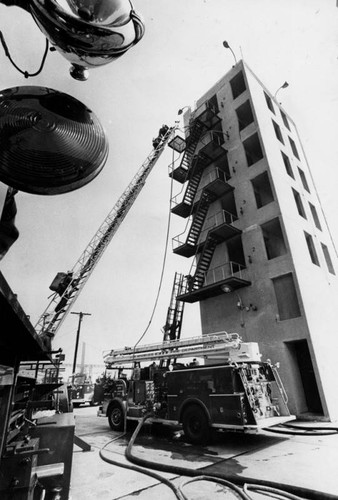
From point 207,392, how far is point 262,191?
12658mm

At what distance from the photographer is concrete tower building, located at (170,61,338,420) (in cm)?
1207

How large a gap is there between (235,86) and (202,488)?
22.5 meters

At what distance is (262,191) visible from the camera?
1703 centimetres

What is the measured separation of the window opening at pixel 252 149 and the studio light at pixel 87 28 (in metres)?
16.7

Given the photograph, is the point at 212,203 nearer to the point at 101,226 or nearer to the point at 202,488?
the point at 101,226

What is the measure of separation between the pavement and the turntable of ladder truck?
1.95ft

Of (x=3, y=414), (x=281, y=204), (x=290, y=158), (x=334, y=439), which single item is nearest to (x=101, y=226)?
(x=281, y=204)

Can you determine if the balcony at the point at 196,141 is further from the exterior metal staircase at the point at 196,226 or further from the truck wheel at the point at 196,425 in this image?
the truck wheel at the point at 196,425

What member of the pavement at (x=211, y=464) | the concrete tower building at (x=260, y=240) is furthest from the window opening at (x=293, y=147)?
the pavement at (x=211, y=464)

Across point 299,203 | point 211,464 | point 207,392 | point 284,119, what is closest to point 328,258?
point 299,203

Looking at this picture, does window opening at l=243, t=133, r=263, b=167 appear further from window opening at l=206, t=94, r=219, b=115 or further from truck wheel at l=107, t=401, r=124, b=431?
truck wheel at l=107, t=401, r=124, b=431

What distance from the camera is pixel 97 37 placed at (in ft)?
5.22

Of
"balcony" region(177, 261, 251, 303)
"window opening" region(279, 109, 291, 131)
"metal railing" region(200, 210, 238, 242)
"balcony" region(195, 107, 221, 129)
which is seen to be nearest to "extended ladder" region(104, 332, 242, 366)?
"balcony" region(177, 261, 251, 303)

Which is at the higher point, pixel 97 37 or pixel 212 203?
pixel 212 203
